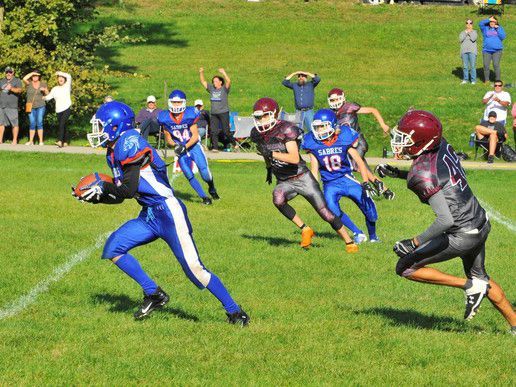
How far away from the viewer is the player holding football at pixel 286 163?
41.3 ft

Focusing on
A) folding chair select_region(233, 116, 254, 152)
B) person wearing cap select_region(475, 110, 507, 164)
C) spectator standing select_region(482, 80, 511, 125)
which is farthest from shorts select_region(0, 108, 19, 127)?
spectator standing select_region(482, 80, 511, 125)

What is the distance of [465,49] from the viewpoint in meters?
31.2

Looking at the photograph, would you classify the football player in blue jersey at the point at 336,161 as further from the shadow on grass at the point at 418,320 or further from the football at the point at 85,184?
the football at the point at 85,184

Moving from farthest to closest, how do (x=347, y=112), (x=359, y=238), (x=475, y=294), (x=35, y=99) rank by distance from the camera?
(x=35, y=99) → (x=347, y=112) → (x=359, y=238) → (x=475, y=294)

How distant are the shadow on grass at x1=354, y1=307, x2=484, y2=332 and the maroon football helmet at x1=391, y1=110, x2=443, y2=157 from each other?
1611mm

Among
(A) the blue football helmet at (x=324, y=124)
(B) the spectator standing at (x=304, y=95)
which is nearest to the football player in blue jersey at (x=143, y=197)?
(A) the blue football helmet at (x=324, y=124)

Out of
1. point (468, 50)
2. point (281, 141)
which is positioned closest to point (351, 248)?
point (281, 141)

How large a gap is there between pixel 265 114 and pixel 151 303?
4334mm

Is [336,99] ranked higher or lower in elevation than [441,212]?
lower

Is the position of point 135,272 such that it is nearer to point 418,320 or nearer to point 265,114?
point 418,320

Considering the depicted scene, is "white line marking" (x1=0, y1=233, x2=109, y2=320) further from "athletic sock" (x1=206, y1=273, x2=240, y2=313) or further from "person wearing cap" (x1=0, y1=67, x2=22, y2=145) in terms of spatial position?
"person wearing cap" (x1=0, y1=67, x2=22, y2=145)

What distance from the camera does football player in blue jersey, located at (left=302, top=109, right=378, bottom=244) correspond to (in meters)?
13.2

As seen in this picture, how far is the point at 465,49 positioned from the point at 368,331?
Result: 78.7ft

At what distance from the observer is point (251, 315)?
9.08m
